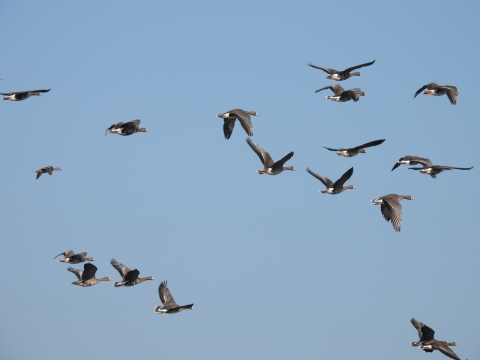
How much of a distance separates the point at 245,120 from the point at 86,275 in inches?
380

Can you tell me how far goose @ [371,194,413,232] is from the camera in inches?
1391

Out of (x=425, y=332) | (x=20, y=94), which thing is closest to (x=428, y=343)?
(x=425, y=332)

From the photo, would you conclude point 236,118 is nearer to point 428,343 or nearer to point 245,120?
point 245,120

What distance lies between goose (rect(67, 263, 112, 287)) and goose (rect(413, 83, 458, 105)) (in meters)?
15.6

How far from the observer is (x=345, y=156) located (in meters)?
39.6

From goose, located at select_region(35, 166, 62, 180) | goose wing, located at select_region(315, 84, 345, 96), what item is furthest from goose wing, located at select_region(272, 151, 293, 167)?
goose, located at select_region(35, 166, 62, 180)

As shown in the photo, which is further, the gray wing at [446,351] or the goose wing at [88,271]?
the goose wing at [88,271]

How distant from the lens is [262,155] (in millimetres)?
41312

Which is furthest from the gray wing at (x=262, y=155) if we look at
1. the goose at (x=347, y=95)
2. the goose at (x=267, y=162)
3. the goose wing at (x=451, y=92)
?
the goose wing at (x=451, y=92)

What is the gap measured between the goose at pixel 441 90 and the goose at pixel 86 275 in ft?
51.1

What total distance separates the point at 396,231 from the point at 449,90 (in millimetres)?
8998

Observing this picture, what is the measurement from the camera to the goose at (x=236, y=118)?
3947cm

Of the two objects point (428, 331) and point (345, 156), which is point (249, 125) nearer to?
point (345, 156)

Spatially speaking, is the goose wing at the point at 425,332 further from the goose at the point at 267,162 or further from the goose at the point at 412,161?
the goose at the point at 267,162
